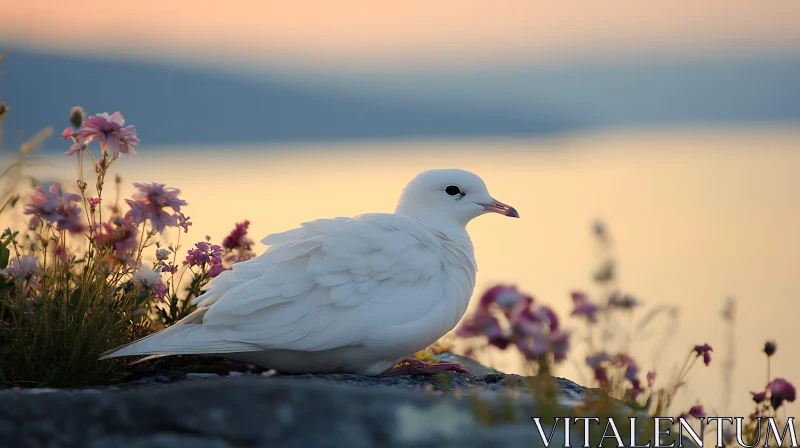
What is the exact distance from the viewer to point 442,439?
2.15 metres

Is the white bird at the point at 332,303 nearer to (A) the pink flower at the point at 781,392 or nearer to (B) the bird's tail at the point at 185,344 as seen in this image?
(B) the bird's tail at the point at 185,344

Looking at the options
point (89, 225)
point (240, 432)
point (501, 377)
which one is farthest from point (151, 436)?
point (501, 377)

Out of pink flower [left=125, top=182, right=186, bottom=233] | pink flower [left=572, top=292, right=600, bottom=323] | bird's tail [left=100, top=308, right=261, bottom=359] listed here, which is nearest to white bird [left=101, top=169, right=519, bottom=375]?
bird's tail [left=100, top=308, right=261, bottom=359]

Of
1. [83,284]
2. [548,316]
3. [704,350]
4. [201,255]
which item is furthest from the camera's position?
[201,255]

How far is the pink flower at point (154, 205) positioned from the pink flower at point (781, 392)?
2.43 m

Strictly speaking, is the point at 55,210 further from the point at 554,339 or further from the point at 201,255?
the point at 554,339

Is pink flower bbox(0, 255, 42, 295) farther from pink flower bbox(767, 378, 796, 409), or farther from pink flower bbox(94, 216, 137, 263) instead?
pink flower bbox(767, 378, 796, 409)

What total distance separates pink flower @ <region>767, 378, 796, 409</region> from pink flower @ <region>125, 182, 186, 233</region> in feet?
7.96

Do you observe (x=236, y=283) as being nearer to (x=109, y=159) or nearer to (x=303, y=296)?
(x=303, y=296)

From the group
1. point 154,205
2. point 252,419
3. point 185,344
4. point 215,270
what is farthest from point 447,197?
point 252,419

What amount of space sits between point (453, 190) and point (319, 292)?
3.84ft

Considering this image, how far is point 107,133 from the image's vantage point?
3.83m

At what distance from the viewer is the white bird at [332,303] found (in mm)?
3662

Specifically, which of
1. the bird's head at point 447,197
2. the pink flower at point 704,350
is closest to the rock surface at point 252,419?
the pink flower at point 704,350
